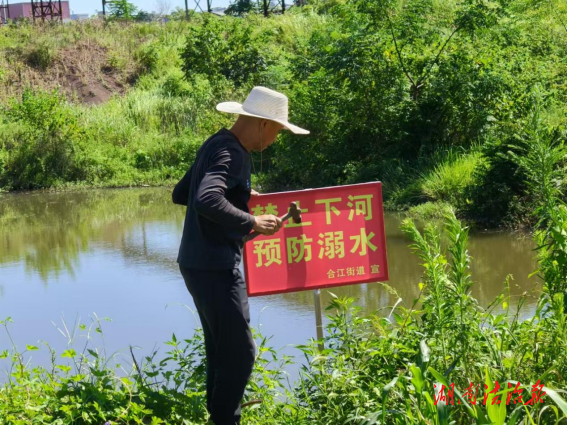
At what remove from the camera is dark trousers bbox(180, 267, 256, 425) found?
11.3ft

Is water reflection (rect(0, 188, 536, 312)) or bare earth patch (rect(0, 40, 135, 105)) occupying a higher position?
bare earth patch (rect(0, 40, 135, 105))

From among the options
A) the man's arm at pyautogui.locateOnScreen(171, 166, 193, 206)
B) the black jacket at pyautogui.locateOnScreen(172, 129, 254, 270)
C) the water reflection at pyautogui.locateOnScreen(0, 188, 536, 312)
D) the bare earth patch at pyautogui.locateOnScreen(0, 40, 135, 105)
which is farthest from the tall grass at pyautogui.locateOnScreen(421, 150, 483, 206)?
the bare earth patch at pyautogui.locateOnScreen(0, 40, 135, 105)

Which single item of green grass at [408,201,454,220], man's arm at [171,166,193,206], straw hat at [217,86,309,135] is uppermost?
Answer: straw hat at [217,86,309,135]

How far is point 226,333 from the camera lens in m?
3.45

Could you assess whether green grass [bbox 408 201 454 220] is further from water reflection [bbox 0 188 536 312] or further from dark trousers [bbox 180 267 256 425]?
dark trousers [bbox 180 267 256 425]

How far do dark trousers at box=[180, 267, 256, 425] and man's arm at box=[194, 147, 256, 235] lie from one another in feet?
0.74

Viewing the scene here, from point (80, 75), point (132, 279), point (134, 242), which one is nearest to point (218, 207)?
point (132, 279)

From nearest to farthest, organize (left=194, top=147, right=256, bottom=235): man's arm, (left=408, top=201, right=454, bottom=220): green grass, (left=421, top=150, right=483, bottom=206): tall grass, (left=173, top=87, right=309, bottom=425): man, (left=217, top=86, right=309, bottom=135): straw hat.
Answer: (left=194, top=147, right=256, bottom=235): man's arm < (left=173, top=87, right=309, bottom=425): man < (left=217, top=86, right=309, bottom=135): straw hat < (left=408, top=201, right=454, bottom=220): green grass < (left=421, top=150, right=483, bottom=206): tall grass

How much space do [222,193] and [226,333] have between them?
579 mm

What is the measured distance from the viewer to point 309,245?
457cm

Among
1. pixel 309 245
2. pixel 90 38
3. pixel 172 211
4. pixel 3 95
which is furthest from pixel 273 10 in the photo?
pixel 309 245

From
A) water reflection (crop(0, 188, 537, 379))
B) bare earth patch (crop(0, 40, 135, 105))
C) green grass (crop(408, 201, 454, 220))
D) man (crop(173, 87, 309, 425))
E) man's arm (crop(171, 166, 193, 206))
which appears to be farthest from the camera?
bare earth patch (crop(0, 40, 135, 105))

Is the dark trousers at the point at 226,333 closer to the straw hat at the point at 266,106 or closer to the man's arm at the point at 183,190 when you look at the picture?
the man's arm at the point at 183,190

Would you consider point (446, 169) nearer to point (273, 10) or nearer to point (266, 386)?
point (266, 386)
